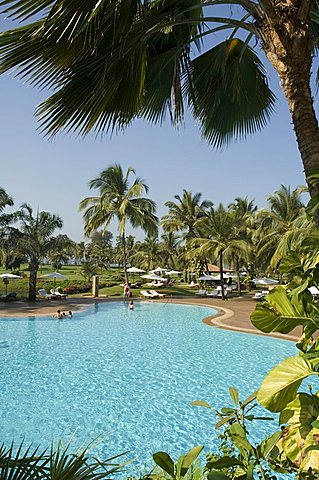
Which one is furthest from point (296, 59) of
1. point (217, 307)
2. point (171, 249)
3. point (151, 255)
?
point (171, 249)

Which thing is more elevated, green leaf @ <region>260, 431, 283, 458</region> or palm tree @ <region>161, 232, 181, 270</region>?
palm tree @ <region>161, 232, 181, 270</region>

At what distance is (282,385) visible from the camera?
112 cm

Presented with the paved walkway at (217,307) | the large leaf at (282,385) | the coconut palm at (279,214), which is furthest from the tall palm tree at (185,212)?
the large leaf at (282,385)

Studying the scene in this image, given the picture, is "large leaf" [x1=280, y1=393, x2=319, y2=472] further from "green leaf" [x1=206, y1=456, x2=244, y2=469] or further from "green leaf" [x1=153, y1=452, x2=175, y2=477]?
"green leaf" [x1=153, y1=452, x2=175, y2=477]

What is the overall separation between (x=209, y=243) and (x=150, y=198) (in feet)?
22.9

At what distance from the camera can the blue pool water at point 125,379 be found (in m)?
6.05

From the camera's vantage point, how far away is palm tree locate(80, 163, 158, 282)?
87.4 feet

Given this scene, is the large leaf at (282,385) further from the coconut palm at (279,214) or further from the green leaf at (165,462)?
the coconut palm at (279,214)

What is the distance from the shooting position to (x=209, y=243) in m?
23.3

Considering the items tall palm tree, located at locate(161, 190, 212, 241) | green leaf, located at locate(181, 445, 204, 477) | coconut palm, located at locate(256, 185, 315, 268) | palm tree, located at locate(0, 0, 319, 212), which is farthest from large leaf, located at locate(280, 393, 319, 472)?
tall palm tree, located at locate(161, 190, 212, 241)

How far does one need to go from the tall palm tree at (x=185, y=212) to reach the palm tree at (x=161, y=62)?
2977 cm

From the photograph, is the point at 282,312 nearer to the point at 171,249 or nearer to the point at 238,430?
Answer: the point at 238,430

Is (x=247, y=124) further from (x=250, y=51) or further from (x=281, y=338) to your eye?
(x=281, y=338)

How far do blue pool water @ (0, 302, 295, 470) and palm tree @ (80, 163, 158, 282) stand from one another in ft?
37.8
